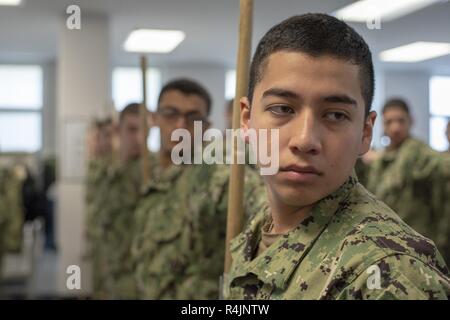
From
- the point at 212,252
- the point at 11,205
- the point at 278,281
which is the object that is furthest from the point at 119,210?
A: the point at 278,281

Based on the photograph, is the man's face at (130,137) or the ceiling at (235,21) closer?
the ceiling at (235,21)

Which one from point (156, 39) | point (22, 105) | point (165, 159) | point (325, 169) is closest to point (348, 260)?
point (325, 169)

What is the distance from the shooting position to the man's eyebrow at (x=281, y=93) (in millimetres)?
628

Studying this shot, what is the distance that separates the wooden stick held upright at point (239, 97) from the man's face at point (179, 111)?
657mm

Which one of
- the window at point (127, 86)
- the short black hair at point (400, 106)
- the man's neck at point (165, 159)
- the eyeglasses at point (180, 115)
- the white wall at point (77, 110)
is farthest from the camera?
the white wall at point (77, 110)

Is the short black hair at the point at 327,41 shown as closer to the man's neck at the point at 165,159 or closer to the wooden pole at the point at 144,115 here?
the wooden pole at the point at 144,115

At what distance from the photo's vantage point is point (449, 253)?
3.13 feet

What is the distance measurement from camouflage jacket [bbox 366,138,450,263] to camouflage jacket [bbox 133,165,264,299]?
585mm

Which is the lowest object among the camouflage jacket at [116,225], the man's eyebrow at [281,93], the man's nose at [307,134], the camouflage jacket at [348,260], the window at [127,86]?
the camouflage jacket at [116,225]

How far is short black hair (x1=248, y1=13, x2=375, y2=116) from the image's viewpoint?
0.63m

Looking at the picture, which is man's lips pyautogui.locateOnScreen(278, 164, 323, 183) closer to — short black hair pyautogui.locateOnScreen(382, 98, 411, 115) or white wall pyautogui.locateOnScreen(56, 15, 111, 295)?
short black hair pyautogui.locateOnScreen(382, 98, 411, 115)

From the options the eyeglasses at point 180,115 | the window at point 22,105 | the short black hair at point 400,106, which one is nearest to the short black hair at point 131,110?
the eyeglasses at point 180,115

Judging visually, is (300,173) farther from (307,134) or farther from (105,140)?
(105,140)

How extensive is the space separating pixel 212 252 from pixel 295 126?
0.86 m
